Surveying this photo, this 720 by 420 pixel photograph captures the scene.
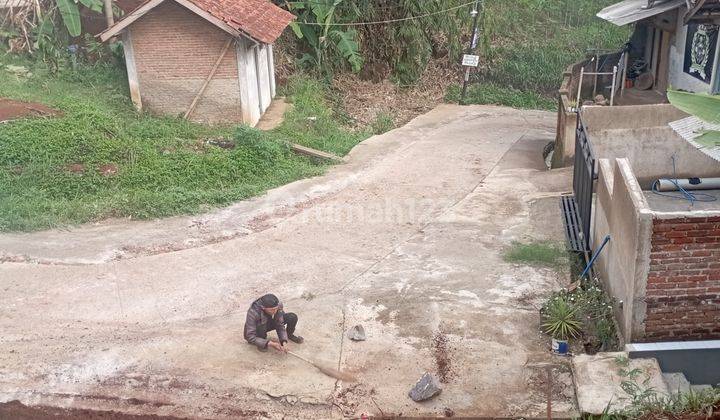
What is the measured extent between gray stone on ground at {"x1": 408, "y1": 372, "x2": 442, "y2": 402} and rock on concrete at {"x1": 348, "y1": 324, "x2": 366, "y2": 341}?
1.09 metres

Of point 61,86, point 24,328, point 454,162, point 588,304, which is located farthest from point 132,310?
point 61,86

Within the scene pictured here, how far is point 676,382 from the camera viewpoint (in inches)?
273

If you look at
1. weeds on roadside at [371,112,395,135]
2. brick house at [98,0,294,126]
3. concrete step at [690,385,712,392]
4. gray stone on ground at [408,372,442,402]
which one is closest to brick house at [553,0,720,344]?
concrete step at [690,385,712,392]

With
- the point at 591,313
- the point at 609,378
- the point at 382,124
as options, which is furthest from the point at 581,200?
the point at 382,124

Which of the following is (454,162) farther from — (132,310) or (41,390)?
(41,390)

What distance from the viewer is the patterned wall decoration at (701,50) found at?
12586 mm

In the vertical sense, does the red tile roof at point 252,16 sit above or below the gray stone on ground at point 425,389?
above

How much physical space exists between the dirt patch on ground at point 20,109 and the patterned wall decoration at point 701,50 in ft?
39.9

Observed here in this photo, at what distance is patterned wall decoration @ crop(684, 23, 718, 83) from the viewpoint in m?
12.6

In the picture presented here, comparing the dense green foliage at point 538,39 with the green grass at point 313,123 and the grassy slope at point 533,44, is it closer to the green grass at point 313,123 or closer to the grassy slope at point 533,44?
the grassy slope at point 533,44

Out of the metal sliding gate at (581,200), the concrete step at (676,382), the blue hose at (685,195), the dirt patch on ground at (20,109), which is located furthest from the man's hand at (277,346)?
the dirt patch on ground at (20,109)

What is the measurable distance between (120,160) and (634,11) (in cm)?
1073

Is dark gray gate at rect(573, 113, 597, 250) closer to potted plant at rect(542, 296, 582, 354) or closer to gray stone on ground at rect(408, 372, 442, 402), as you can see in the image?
potted plant at rect(542, 296, 582, 354)

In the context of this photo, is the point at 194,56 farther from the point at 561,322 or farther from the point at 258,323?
the point at 561,322
